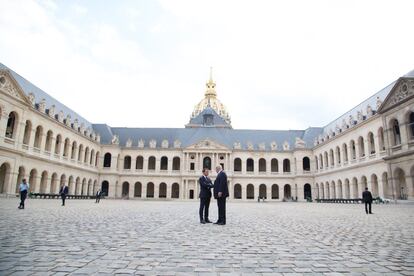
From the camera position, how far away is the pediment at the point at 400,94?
105 feet

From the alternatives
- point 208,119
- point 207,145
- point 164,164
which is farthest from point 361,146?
point 208,119

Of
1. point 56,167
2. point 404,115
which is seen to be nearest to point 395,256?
point 404,115

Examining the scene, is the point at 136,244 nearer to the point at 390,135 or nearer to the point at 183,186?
the point at 390,135

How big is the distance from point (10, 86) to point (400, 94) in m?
44.2

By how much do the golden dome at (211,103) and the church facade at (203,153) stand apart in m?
17.4

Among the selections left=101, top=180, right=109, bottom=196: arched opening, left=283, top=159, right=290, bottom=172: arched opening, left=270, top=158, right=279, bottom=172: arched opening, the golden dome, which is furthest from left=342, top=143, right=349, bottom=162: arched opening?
the golden dome

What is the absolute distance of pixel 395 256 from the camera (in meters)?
5.92

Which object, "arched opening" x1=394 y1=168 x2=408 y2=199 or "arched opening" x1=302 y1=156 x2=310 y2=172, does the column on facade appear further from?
"arched opening" x1=394 y1=168 x2=408 y2=199

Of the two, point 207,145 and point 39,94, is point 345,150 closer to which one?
point 207,145

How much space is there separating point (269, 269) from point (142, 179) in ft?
206

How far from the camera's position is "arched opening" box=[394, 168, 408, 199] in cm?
3431

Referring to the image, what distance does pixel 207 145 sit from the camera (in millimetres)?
66312

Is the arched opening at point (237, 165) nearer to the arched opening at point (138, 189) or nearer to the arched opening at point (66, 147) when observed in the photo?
the arched opening at point (138, 189)

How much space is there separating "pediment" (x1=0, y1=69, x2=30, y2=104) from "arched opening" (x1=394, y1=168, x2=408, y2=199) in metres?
44.9
